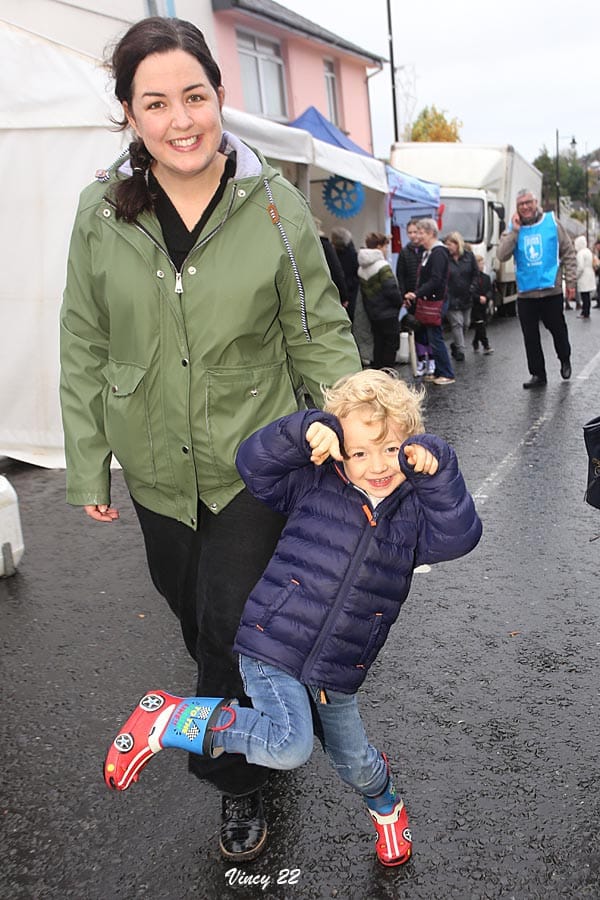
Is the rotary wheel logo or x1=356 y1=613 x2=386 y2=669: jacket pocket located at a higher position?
the rotary wheel logo

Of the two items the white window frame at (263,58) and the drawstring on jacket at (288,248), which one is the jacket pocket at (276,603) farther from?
the white window frame at (263,58)

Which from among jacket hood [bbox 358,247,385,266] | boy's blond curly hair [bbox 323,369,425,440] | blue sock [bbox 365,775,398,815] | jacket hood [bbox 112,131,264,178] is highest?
jacket hood [bbox 112,131,264,178]

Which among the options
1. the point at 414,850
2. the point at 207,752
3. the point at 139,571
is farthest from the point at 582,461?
the point at 207,752

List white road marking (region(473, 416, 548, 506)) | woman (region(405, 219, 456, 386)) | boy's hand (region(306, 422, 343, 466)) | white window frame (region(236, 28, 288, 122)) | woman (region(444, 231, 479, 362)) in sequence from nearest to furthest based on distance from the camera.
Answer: boy's hand (region(306, 422, 343, 466))
white road marking (region(473, 416, 548, 506))
woman (region(405, 219, 456, 386))
woman (region(444, 231, 479, 362))
white window frame (region(236, 28, 288, 122))

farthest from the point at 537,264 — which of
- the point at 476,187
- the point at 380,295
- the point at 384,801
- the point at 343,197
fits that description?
the point at 476,187

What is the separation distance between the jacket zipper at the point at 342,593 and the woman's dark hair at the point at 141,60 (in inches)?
39.3

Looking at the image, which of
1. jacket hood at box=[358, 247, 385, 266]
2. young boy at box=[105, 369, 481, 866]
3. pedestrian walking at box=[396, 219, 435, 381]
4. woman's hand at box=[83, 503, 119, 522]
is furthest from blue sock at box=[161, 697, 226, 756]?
pedestrian walking at box=[396, 219, 435, 381]

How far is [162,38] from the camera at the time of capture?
2.29 meters

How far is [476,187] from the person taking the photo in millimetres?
18922

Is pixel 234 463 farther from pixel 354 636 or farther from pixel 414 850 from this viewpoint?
pixel 414 850

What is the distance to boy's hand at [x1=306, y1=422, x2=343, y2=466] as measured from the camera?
2.12 m

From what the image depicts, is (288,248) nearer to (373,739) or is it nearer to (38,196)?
(373,739)

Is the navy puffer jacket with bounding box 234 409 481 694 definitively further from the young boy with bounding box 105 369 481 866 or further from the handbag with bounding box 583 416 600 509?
the handbag with bounding box 583 416 600 509

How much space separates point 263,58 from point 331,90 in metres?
4.04
